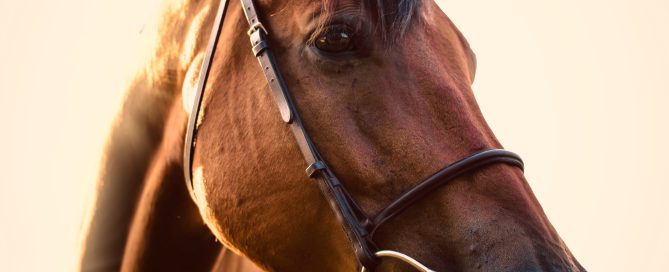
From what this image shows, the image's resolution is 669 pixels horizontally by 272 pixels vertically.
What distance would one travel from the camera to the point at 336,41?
2396 mm

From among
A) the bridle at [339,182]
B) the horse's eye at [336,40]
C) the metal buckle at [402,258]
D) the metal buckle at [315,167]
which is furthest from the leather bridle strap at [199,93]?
the metal buckle at [402,258]

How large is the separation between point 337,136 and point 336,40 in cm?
39

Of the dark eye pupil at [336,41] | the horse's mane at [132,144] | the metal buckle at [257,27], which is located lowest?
the horse's mane at [132,144]

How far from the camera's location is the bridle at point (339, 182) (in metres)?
2.13

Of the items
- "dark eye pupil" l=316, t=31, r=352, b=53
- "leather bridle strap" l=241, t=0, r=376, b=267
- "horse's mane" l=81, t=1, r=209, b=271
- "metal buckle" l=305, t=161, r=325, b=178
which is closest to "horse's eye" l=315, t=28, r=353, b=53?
"dark eye pupil" l=316, t=31, r=352, b=53

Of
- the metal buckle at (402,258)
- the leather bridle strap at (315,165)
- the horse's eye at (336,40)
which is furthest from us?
the horse's eye at (336,40)

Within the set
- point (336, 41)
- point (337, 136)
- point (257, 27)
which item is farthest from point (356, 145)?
point (257, 27)

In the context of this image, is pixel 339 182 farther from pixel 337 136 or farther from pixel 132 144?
pixel 132 144

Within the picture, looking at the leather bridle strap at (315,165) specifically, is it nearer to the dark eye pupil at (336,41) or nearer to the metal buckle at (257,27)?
the metal buckle at (257,27)

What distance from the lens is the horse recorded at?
2107 mm

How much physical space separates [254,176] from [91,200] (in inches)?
50.9

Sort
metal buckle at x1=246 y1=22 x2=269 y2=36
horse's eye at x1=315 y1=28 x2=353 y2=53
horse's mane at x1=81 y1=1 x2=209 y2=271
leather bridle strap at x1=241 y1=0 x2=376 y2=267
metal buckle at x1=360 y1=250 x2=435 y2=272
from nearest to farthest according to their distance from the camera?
metal buckle at x1=360 y1=250 x2=435 y2=272 < leather bridle strap at x1=241 y1=0 x2=376 y2=267 < horse's eye at x1=315 y1=28 x2=353 y2=53 < metal buckle at x1=246 y1=22 x2=269 y2=36 < horse's mane at x1=81 y1=1 x2=209 y2=271

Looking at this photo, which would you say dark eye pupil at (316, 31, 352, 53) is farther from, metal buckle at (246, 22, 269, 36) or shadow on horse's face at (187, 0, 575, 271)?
metal buckle at (246, 22, 269, 36)

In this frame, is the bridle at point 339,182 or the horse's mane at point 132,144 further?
the horse's mane at point 132,144
